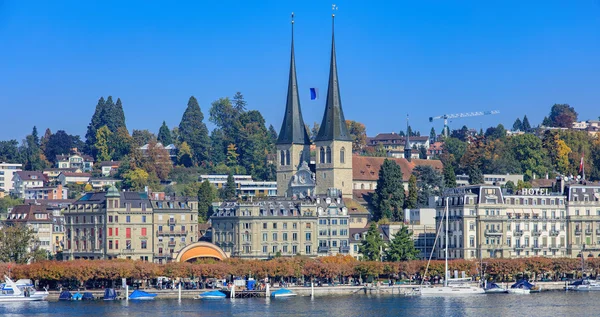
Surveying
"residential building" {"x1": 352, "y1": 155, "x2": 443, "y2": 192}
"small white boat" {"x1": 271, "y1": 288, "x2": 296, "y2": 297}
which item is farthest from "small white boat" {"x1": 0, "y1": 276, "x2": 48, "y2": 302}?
"residential building" {"x1": 352, "y1": 155, "x2": 443, "y2": 192}

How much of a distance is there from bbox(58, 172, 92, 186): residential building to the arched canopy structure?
72.9m

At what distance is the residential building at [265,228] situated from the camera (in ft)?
399

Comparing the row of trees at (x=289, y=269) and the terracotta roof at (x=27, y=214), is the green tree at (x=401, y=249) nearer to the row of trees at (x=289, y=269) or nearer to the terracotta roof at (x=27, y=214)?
the row of trees at (x=289, y=269)

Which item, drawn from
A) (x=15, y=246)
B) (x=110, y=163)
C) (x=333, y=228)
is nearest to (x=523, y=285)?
(x=333, y=228)

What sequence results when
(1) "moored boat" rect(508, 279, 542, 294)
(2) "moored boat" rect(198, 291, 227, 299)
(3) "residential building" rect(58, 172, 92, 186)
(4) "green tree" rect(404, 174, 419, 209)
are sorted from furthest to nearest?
(3) "residential building" rect(58, 172, 92, 186)
(4) "green tree" rect(404, 174, 419, 209)
(1) "moored boat" rect(508, 279, 542, 294)
(2) "moored boat" rect(198, 291, 227, 299)

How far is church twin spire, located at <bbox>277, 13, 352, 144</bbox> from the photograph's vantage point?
472 feet

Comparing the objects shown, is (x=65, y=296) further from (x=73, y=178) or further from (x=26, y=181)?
(x=73, y=178)

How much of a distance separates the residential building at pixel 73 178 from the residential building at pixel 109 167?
3594mm

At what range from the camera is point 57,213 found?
460 ft

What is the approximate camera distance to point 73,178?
188500mm

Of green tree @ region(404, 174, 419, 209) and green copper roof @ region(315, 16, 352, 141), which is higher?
green copper roof @ region(315, 16, 352, 141)

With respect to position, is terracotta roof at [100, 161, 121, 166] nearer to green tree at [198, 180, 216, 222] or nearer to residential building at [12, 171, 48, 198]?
residential building at [12, 171, 48, 198]

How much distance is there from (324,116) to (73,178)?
5352 centimetres

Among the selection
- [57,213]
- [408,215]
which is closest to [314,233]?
[408,215]
